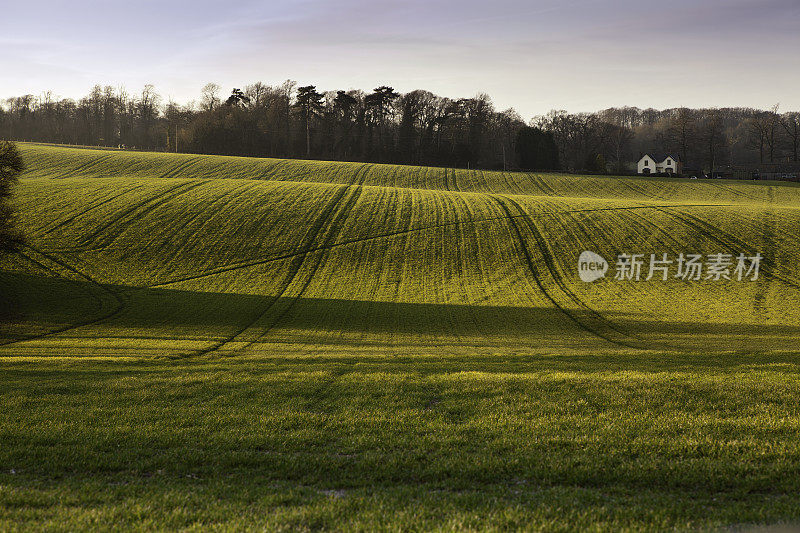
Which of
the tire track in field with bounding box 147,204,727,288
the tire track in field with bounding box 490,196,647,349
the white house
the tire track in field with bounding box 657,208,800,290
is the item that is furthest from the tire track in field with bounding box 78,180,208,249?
the white house

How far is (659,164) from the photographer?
126812 millimetres

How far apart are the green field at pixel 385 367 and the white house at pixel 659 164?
65.1 m

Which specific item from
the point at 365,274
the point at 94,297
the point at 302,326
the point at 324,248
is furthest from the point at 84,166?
the point at 302,326

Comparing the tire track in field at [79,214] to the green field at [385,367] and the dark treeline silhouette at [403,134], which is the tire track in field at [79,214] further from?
the dark treeline silhouette at [403,134]

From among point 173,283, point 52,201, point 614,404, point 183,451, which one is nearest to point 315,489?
point 183,451

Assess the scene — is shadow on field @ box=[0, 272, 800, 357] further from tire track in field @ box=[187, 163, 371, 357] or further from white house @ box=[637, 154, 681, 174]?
white house @ box=[637, 154, 681, 174]

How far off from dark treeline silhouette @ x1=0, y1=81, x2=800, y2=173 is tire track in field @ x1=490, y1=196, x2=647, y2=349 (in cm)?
6379

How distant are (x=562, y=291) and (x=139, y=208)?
4758 cm

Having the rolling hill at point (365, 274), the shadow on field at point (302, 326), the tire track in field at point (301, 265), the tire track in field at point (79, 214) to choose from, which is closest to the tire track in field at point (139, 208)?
the rolling hill at point (365, 274)

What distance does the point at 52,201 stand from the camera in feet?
191

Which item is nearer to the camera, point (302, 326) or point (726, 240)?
point (302, 326)

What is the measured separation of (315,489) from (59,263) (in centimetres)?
4579

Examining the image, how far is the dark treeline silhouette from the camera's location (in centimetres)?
12481

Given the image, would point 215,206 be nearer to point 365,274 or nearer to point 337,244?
point 337,244
